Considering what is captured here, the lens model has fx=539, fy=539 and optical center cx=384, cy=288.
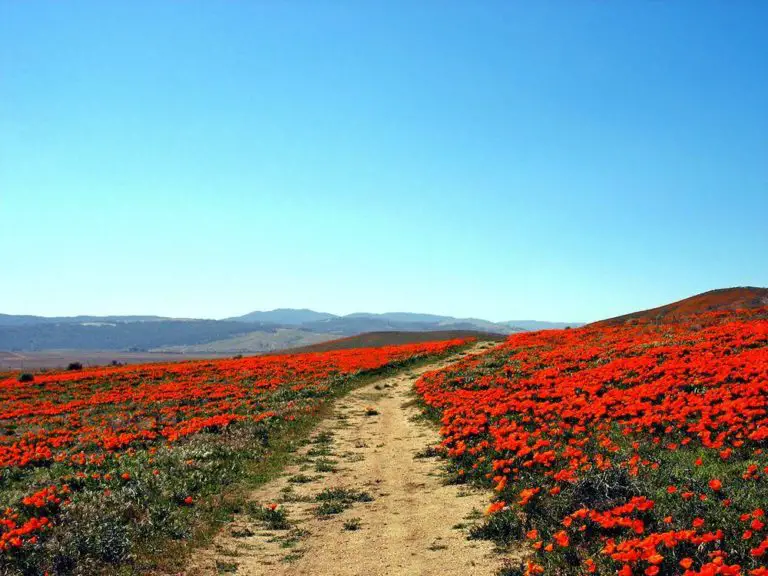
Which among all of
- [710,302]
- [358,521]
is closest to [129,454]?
[358,521]

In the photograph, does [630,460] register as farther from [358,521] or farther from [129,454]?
[129,454]

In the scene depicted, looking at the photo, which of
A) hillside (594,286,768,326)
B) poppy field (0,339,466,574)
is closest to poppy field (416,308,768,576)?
poppy field (0,339,466,574)

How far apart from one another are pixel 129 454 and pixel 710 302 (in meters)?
51.5

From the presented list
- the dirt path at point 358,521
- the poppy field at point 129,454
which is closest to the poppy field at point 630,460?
the dirt path at point 358,521

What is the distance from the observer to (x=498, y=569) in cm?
736

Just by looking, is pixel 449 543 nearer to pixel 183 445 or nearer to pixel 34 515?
pixel 34 515

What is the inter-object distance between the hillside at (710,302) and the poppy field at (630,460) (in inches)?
1085

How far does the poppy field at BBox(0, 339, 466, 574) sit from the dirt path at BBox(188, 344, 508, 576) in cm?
129

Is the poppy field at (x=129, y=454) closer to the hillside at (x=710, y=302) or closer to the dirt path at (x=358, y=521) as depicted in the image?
the dirt path at (x=358, y=521)

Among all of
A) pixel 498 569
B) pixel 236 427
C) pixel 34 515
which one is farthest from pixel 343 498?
pixel 236 427

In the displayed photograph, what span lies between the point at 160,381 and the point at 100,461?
24459 mm

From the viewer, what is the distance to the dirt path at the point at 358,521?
7.96 metres

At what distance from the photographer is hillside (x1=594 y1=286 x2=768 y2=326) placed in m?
44.9

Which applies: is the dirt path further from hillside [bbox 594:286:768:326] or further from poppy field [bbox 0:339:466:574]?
hillside [bbox 594:286:768:326]
